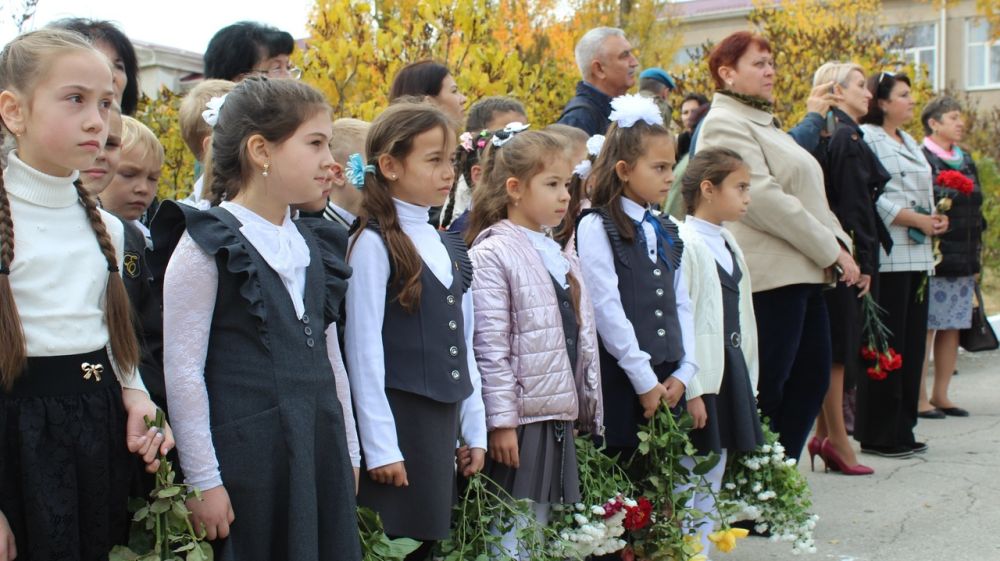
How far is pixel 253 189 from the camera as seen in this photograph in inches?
117

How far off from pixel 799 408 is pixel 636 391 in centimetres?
165

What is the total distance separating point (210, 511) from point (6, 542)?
18.1 inches

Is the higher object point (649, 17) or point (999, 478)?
point (649, 17)

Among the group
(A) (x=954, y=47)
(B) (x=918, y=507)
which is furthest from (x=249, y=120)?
(A) (x=954, y=47)

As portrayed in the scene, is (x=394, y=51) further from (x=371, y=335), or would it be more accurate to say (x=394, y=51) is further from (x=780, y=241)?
(x=371, y=335)

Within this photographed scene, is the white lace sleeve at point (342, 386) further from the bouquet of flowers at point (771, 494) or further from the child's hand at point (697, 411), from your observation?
the bouquet of flowers at point (771, 494)

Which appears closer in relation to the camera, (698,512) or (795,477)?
(698,512)

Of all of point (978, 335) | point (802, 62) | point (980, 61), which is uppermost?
point (980, 61)

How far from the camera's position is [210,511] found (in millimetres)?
2705

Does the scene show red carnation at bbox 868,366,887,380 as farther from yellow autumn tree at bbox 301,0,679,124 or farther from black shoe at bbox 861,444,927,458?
yellow autumn tree at bbox 301,0,679,124

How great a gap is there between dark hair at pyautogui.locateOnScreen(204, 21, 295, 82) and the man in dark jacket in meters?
1.65

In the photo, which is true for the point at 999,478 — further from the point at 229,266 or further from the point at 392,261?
the point at 229,266

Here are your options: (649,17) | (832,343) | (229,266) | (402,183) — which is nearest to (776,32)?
(832,343)

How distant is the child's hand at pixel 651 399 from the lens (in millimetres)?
4285
